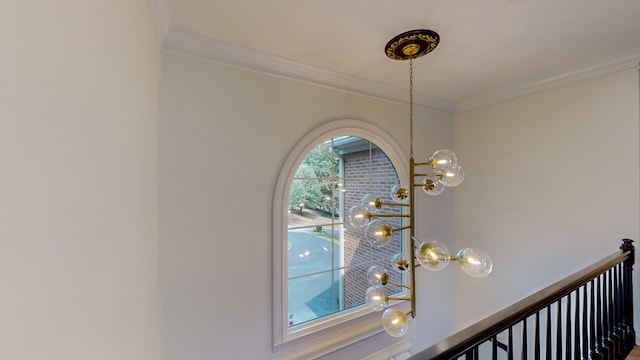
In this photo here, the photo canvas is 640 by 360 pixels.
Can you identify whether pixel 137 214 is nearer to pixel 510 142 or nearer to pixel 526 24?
pixel 526 24

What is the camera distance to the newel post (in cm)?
186

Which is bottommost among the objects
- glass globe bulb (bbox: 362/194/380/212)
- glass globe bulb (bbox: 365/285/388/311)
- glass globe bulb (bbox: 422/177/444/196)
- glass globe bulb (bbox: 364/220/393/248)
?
glass globe bulb (bbox: 365/285/388/311)

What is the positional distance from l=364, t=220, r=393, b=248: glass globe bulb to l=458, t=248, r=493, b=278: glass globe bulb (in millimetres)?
419

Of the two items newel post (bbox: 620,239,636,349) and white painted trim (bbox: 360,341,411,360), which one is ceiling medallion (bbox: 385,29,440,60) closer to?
newel post (bbox: 620,239,636,349)

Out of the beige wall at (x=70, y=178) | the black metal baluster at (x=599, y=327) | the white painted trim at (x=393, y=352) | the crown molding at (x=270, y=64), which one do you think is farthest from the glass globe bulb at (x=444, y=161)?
the white painted trim at (x=393, y=352)

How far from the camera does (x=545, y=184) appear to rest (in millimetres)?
2445

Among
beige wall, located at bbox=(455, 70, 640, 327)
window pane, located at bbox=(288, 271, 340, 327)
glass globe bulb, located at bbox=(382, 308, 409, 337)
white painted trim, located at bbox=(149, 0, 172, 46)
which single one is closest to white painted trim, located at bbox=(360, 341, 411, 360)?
window pane, located at bbox=(288, 271, 340, 327)

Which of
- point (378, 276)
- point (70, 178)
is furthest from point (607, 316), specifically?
point (70, 178)

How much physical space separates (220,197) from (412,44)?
1.75 metres

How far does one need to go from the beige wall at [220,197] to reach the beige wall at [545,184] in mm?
2264

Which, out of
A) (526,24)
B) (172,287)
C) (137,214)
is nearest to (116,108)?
(137,214)

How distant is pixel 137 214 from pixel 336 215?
1.74 metres

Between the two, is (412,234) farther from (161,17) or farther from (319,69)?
(161,17)

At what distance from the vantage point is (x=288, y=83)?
2088 millimetres
